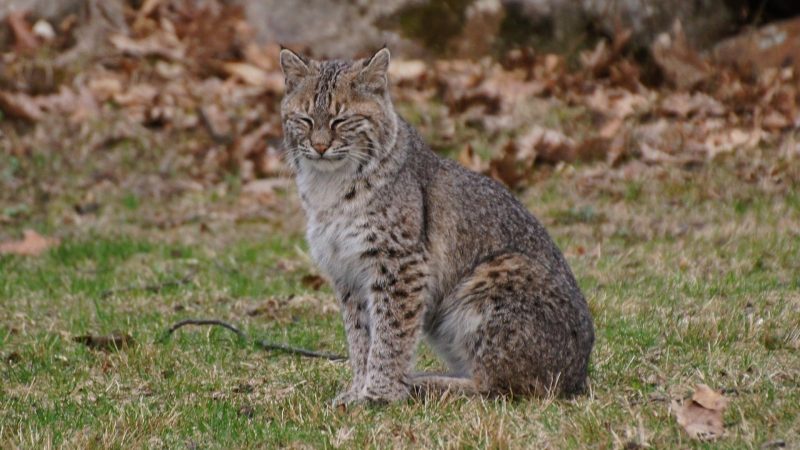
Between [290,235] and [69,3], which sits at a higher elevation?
[69,3]

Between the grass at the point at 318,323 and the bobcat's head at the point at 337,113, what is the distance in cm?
117

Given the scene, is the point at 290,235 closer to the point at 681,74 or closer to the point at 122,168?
the point at 122,168

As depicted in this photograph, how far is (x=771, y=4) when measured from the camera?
13.0 meters

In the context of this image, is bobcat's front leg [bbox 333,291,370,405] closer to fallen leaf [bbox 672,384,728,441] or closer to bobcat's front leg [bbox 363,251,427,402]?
bobcat's front leg [bbox 363,251,427,402]

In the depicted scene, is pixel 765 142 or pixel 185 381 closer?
pixel 185 381

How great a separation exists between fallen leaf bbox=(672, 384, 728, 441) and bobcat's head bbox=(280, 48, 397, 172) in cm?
193

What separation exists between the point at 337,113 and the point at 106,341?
82.2 inches

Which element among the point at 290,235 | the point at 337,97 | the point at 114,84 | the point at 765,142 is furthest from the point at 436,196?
the point at 114,84

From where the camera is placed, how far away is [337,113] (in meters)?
5.79

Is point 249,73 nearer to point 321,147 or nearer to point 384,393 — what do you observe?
point 321,147

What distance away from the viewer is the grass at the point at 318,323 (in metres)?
5.01

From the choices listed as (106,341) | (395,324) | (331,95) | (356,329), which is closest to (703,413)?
(395,324)

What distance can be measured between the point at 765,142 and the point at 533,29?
3.28 m

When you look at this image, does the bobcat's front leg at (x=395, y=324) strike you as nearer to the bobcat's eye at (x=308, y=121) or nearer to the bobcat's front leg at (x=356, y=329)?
the bobcat's front leg at (x=356, y=329)
